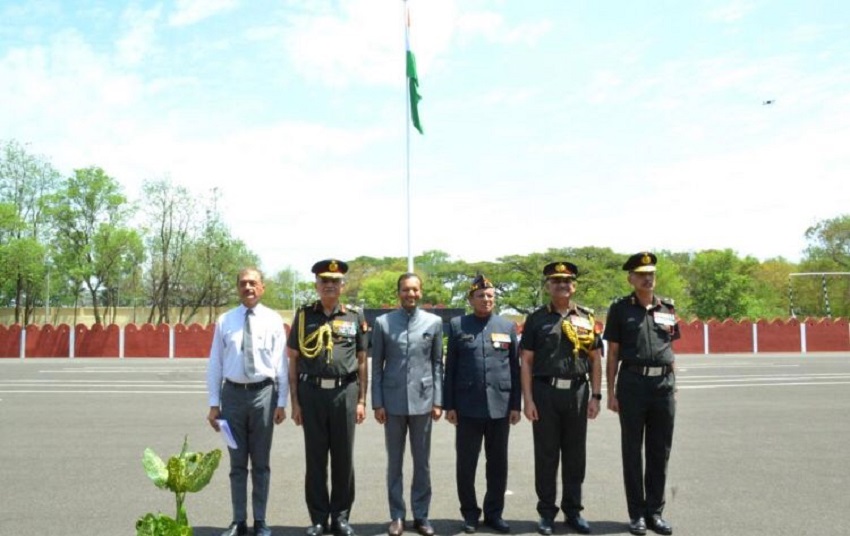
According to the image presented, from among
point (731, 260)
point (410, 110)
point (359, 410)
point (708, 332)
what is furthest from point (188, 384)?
point (731, 260)

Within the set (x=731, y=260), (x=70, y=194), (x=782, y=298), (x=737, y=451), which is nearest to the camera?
(x=737, y=451)

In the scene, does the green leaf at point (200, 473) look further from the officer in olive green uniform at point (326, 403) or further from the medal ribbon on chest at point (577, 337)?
the medal ribbon on chest at point (577, 337)

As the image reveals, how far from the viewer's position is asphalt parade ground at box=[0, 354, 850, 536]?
5.47 m

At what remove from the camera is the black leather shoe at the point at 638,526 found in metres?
5.12

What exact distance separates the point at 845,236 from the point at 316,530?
66.2 m

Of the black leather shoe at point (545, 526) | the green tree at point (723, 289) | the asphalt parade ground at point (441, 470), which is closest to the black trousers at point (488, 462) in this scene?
the asphalt parade ground at point (441, 470)

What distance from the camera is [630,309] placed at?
5527mm

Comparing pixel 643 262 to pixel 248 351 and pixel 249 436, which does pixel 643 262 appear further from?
pixel 249 436

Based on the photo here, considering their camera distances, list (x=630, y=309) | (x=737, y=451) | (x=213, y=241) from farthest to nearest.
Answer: (x=213, y=241), (x=737, y=451), (x=630, y=309)

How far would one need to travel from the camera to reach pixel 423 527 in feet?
16.9

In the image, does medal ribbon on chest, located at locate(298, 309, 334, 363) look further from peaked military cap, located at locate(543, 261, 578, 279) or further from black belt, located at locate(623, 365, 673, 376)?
black belt, located at locate(623, 365, 673, 376)

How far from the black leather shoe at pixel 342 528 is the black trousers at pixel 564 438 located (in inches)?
57.6

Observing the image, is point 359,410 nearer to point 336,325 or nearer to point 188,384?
point 336,325

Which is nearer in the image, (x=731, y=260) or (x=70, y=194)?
(x=70, y=194)
